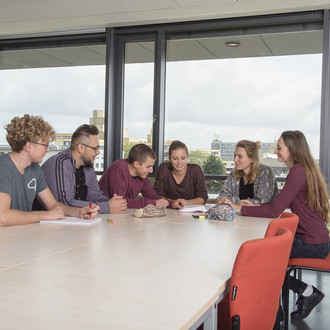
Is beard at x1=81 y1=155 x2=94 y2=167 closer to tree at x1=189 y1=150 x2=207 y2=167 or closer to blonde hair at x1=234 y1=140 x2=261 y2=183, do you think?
blonde hair at x1=234 y1=140 x2=261 y2=183

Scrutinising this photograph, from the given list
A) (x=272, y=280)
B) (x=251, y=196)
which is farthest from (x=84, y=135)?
(x=272, y=280)

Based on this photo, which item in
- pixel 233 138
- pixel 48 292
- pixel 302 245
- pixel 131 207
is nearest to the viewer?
pixel 48 292

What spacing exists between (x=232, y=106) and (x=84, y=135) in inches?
95.8

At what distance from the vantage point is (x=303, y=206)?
3.14m

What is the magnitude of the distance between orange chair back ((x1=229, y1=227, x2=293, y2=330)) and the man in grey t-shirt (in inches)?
58.3

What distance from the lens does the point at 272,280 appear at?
5.36 feet

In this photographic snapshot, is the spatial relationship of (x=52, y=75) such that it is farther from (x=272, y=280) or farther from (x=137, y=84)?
(x=272, y=280)

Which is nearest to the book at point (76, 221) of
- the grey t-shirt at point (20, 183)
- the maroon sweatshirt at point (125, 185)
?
the grey t-shirt at point (20, 183)

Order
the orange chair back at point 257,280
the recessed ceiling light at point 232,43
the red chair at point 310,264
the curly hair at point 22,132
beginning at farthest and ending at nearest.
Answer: the recessed ceiling light at point 232,43 → the red chair at point 310,264 → the curly hair at point 22,132 → the orange chair back at point 257,280

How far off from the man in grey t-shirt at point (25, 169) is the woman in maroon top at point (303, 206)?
136 centimetres

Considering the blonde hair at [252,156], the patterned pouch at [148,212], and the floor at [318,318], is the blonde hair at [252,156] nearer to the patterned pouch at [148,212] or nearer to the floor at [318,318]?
the floor at [318,318]

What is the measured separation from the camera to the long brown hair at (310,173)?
121 inches

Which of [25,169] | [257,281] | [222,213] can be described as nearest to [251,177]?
[222,213]

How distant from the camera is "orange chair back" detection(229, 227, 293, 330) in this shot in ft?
4.76
